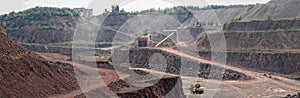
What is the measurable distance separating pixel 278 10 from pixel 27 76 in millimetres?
77779

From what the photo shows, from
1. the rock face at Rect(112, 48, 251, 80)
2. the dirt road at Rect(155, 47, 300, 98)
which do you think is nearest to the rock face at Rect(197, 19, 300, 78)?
the dirt road at Rect(155, 47, 300, 98)

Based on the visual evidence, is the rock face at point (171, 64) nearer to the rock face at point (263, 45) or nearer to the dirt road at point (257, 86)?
the dirt road at point (257, 86)

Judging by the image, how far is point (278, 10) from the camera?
96.4 m

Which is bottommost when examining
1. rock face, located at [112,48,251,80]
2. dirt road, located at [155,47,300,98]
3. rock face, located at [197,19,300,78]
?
dirt road, located at [155,47,300,98]

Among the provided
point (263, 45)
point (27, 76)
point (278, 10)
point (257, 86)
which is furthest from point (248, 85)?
point (278, 10)

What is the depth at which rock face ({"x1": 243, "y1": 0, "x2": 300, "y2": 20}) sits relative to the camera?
90594 millimetres

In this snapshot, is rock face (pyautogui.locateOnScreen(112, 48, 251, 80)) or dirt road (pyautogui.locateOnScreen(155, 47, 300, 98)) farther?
rock face (pyautogui.locateOnScreen(112, 48, 251, 80))

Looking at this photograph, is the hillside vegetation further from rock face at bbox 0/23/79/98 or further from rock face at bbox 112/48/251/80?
rock face at bbox 0/23/79/98

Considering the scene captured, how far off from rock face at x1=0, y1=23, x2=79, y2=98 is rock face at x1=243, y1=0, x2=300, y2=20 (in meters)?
67.1

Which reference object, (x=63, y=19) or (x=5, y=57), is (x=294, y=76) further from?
(x=63, y=19)

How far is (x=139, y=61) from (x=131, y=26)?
5954cm

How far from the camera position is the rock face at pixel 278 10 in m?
90.6

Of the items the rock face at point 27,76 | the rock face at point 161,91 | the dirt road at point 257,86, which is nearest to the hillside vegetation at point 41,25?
the dirt road at point 257,86

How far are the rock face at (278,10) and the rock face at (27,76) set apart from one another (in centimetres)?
6711
